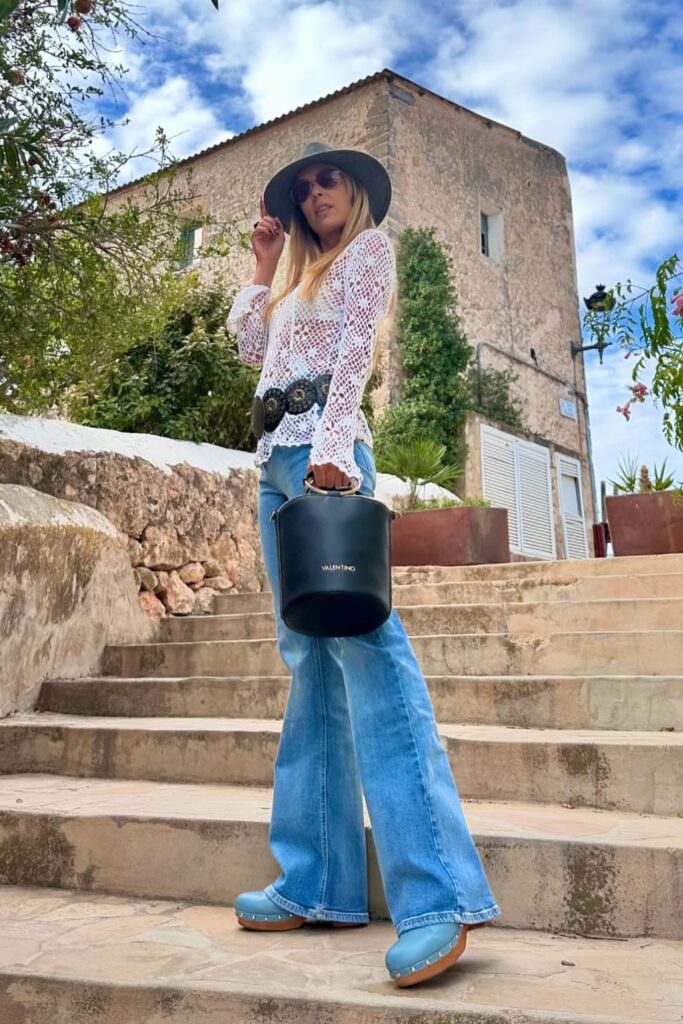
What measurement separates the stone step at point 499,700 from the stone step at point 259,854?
1.98 ft

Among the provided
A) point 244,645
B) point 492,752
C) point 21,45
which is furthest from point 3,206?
point 492,752

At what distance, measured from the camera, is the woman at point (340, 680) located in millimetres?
1505

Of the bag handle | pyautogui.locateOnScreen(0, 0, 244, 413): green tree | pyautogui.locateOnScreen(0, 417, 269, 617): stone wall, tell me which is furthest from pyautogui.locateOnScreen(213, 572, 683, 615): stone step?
the bag handle

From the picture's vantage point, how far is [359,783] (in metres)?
1.80

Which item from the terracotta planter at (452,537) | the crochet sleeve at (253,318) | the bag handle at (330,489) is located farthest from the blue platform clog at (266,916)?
the terracotta planter at (452,537)

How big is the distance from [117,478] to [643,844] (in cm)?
396

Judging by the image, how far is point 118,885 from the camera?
2.13m

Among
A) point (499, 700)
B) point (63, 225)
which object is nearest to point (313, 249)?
point (499, 700)

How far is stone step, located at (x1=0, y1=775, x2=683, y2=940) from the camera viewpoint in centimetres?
175

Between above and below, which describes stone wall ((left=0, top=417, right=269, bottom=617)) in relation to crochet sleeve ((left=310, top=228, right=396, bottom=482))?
above

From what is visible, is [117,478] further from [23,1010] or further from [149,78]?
[23,1010]

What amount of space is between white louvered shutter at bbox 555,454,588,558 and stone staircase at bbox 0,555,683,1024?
9512 mm

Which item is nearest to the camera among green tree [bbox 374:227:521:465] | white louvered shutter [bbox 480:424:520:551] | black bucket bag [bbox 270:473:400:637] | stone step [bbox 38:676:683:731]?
black bucket bag [bbox 270:473:400:637]

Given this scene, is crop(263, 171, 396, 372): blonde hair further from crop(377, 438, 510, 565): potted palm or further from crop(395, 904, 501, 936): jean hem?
crop(377, 438, 510, 565): potted palm
